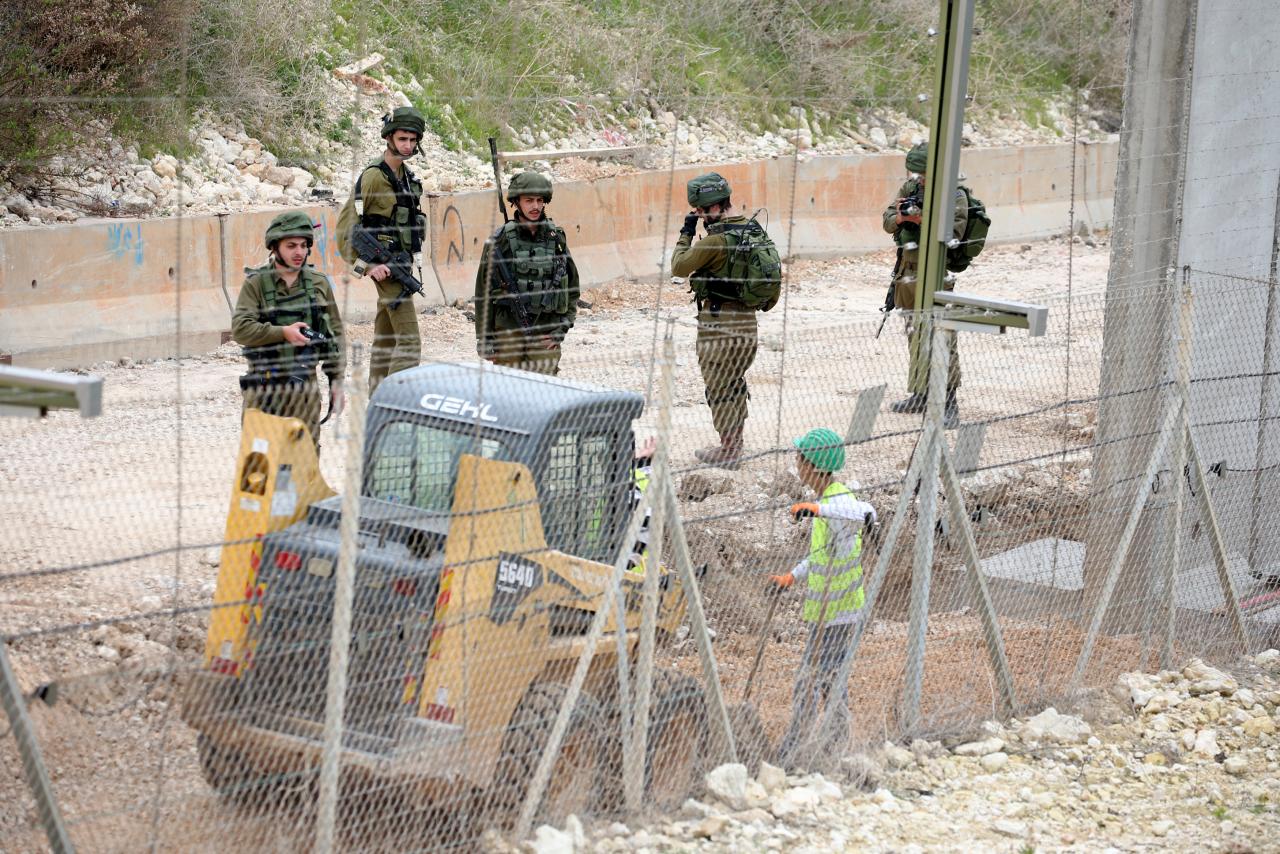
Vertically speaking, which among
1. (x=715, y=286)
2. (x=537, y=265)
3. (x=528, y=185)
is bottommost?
(x=715, y=286)

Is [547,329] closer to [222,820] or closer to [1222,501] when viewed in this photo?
[1222,501]

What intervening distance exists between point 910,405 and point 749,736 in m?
2.15

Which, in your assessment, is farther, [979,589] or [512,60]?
[512,60]

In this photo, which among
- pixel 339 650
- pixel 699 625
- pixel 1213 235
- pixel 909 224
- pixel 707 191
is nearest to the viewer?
pixel 339 650

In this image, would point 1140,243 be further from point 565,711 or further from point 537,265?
point 565,711

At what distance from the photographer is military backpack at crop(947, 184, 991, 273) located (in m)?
11.8

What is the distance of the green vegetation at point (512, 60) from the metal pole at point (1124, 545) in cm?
664

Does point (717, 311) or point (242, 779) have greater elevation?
point (717, 311)

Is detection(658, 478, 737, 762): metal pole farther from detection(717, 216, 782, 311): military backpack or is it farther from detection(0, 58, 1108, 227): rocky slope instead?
detection(0, 58, 1108, 227): rocky slope

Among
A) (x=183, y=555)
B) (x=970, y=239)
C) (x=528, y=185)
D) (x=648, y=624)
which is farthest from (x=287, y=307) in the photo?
(x=970, y=239)

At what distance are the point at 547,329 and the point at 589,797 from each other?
4.55 m

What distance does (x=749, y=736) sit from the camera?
254 inches

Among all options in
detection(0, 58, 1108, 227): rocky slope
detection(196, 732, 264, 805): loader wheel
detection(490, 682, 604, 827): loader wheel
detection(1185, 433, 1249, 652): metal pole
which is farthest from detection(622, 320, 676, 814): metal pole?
detection(0, 58, 1108, 227): rocky slope

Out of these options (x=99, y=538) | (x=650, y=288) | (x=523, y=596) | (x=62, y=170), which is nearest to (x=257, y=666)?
(x=523, y=596)
